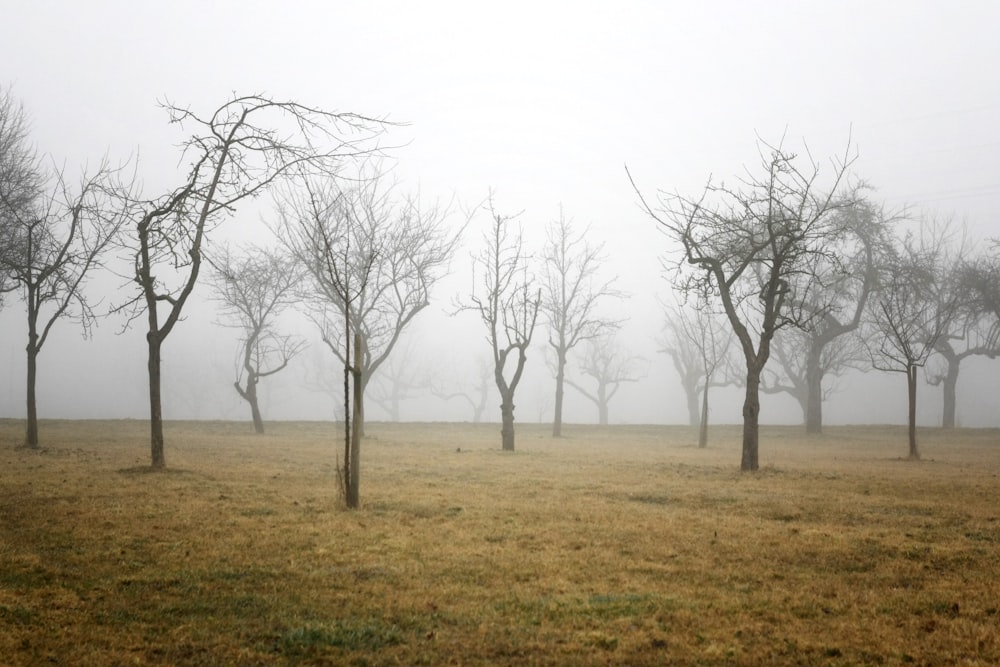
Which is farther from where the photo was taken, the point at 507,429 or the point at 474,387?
the point at 474,387

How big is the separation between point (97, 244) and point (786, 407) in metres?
85.9

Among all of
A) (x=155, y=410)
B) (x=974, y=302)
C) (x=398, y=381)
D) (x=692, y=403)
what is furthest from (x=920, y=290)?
(x=398, y=381)

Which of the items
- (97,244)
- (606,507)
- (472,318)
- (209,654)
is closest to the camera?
(209,654)

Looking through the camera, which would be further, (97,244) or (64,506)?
(97,244)

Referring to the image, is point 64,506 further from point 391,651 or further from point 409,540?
point 391,651

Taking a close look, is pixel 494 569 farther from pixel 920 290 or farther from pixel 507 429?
pixel 920 290

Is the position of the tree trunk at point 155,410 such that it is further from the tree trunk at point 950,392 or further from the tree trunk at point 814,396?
the tree trunk at point 950,392

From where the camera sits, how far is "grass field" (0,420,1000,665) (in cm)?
532

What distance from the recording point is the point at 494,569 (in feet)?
25.1

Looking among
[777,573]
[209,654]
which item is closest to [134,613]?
[209,654]

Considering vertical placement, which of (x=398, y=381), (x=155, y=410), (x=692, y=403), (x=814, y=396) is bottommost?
(x=692, y=403)

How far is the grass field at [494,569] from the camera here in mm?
5316

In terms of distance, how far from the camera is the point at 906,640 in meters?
5.43

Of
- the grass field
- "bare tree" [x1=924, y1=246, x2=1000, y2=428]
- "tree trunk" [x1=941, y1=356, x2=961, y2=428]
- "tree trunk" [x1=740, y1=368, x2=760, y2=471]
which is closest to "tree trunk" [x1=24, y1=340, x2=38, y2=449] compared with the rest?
the grass field
